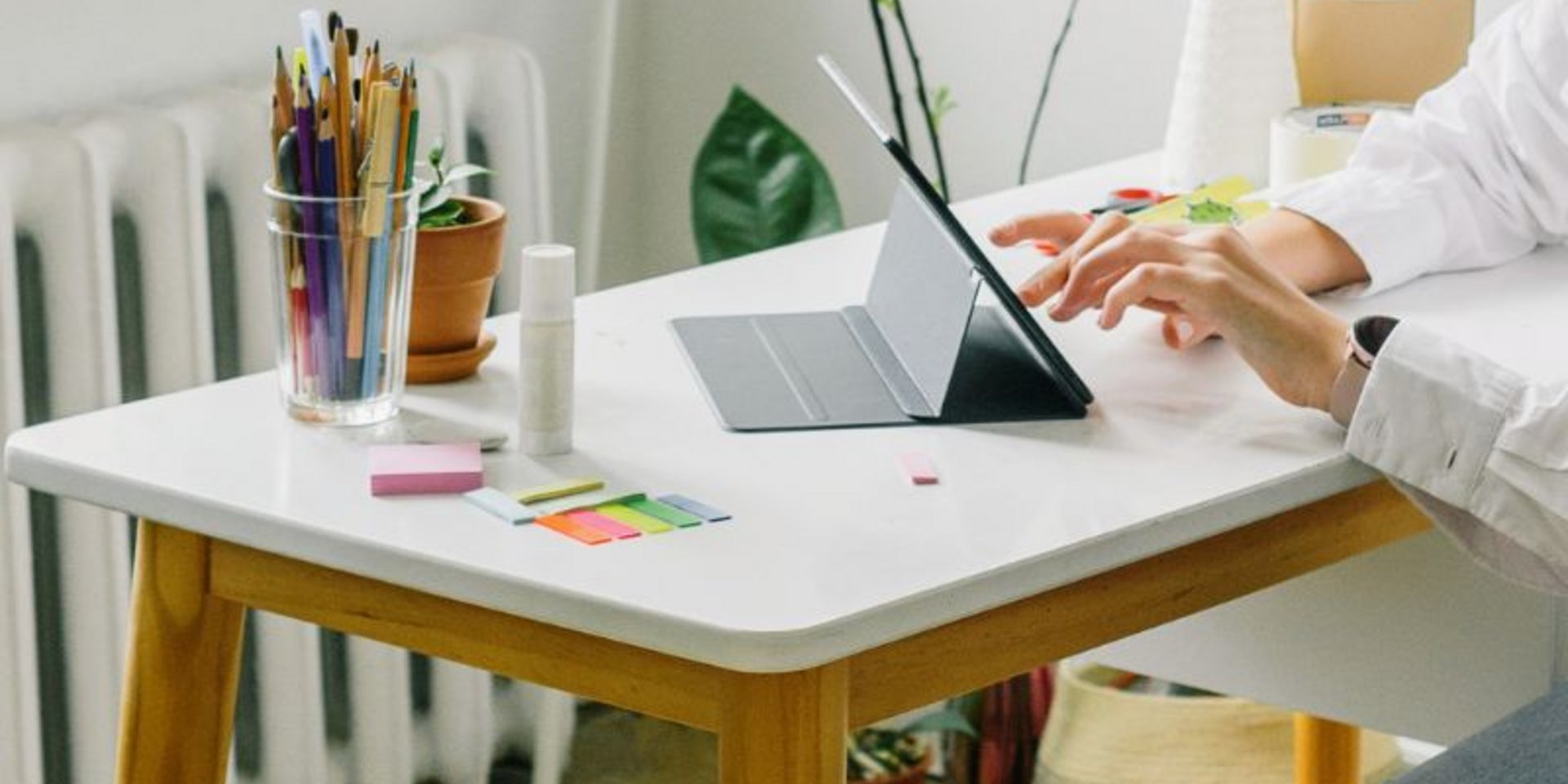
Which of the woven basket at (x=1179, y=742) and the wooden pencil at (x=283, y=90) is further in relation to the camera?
the woven basket at (x=1179, y=742)

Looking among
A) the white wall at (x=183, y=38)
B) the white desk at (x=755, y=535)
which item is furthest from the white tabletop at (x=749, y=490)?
the white wall at (x=183, y=38)

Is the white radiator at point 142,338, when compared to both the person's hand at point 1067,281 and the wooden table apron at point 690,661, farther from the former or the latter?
the person's hand at point 1067,281

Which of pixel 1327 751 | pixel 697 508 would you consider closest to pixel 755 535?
pixel 697 508

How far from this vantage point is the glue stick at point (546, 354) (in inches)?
48.5

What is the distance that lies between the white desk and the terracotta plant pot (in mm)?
20

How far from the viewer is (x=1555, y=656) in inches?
61.1

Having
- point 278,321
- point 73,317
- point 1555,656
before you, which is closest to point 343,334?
point 278,321

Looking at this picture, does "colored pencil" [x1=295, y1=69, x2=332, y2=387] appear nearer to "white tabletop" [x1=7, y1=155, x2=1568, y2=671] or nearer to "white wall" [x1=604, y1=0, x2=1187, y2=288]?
"white tabletop" [x1=7, y1=155, x2=1568, y2=671]

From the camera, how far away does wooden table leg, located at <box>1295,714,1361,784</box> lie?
191 cm

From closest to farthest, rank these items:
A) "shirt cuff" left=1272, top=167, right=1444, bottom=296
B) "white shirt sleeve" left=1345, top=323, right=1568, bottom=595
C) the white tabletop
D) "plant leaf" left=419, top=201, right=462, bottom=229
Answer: the white tabletop, "white shirt sleeve" left=1345, top=323, right=1568, bottom=595, "plant leaf" left=419, top=201, right=462, bottom=229, "shirt cuff" left=1272, top=167, right=1444, bottom=296

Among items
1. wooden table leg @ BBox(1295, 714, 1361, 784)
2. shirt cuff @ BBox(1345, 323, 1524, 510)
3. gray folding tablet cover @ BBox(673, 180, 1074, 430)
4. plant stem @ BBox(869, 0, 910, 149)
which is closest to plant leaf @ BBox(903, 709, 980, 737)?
wooden table leg @ BBox(1295, 714, 1361, 784)

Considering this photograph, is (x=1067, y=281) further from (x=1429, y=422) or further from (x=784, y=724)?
(x=784, y=724)

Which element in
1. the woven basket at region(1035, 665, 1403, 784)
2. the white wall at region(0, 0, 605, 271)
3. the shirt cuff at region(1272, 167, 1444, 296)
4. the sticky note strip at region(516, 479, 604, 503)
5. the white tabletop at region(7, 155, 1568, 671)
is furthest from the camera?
the woven basket at region(1035, 665, 1403, 784)

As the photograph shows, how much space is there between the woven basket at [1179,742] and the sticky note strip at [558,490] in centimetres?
121
